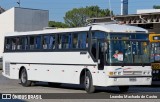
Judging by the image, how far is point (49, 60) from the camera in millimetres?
23734

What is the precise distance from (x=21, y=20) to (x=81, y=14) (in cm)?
4514

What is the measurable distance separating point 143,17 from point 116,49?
3859 centimetres

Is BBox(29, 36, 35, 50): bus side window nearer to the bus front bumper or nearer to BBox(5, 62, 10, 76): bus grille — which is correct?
BBox(5, 62, 10, 76): bus grille

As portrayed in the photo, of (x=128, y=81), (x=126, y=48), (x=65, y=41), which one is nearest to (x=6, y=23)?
(x=65, y=41)

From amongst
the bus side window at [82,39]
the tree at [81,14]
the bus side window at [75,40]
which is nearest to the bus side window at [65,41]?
the bus side window at [75,40]

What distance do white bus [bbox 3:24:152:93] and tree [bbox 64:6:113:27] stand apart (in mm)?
80336

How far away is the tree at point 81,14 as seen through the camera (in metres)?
105

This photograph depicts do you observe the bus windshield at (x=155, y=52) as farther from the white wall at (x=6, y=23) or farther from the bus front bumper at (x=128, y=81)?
the white wall at (x=6, y=23)

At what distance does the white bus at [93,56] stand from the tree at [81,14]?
264 ft

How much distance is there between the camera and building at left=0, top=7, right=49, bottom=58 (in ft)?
207

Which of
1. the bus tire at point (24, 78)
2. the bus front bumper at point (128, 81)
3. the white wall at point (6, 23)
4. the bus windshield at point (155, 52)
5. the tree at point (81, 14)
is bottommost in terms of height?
the bus tire at point (24, 78)

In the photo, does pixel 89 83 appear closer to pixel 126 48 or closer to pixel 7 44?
pixel 126 48

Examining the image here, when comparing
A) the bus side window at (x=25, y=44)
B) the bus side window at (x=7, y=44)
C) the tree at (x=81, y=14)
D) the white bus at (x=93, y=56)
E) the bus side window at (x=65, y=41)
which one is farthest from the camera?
the tree at (x=81, y=14)

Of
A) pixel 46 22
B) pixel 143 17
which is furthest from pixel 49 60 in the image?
pixel 46 22
